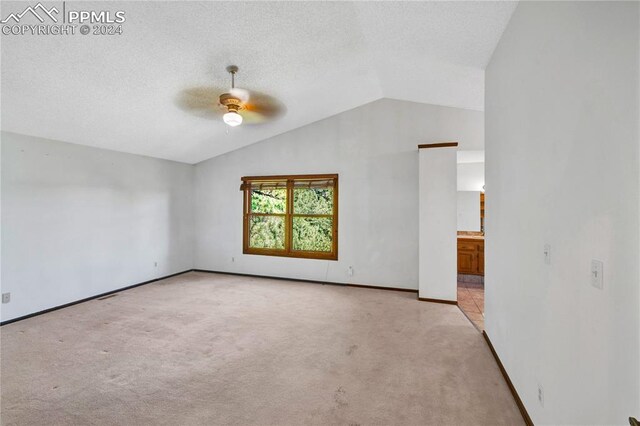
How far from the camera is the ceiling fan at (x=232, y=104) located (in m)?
3.26

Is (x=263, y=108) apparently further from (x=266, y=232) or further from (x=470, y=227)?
(x=470, y=227)

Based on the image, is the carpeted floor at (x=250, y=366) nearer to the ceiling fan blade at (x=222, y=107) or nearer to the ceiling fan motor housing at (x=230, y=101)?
the ceiling fan motor housing at (x=230, y=101)

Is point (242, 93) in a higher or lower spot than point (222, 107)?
higher

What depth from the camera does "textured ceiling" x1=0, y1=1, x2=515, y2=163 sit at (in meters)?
2.54

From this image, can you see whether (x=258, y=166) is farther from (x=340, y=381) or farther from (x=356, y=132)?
(x=340, y=381)

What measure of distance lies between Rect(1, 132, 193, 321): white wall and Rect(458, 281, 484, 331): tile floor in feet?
18.4

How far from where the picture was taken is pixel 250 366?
105 inches

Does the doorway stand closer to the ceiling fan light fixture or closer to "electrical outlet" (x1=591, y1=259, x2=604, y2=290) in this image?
the ceiling fan light fixture

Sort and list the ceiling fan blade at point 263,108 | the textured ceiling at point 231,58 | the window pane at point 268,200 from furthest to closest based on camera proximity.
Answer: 1. the window pane at point 268,200
2. the ceiling fan blade at point 263,108
3. the textured ceiling at point 231,58

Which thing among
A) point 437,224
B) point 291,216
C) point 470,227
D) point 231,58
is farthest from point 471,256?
point 231,58

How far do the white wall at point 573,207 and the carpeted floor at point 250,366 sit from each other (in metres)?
0.58

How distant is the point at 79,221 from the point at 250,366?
377cm

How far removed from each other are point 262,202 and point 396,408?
4.81 meters

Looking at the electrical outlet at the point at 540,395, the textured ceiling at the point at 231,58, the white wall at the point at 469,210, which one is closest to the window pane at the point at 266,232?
the textured ceiling at the point at 231,58
